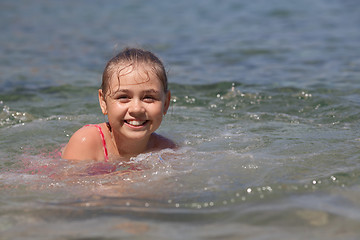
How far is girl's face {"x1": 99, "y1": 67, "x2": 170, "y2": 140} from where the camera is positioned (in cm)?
401

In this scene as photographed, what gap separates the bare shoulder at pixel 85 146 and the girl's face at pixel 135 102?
0.27m

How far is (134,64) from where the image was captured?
408cm

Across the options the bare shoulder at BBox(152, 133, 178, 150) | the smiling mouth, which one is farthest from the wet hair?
the bare shoulder at BBox(152, 133, 178, 150)

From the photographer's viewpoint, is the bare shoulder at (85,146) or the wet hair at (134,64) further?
the bare shoulder at (85,146)

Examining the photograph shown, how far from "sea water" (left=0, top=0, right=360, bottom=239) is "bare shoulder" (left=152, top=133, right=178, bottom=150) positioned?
0.60 ft

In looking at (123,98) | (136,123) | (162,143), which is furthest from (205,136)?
(123,98)

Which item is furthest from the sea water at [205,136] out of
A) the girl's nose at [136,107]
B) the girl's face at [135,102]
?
the girl's nose at [136,107]

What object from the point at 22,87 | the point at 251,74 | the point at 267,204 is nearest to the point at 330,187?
the point at 267,204

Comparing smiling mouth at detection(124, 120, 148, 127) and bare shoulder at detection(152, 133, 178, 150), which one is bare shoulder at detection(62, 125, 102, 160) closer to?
smiling mouth at detection(124, 120, 148, 127)

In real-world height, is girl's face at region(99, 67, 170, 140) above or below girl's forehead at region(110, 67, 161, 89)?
below

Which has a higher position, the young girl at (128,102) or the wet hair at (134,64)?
the wet hair at (134,64)

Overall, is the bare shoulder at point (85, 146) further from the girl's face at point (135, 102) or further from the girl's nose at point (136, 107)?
the girl's nose at point (136, 107)

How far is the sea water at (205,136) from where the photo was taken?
9.70 ft

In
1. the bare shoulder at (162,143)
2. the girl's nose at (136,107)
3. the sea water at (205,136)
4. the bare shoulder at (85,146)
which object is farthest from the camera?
the bare shoulder at (162,143)
